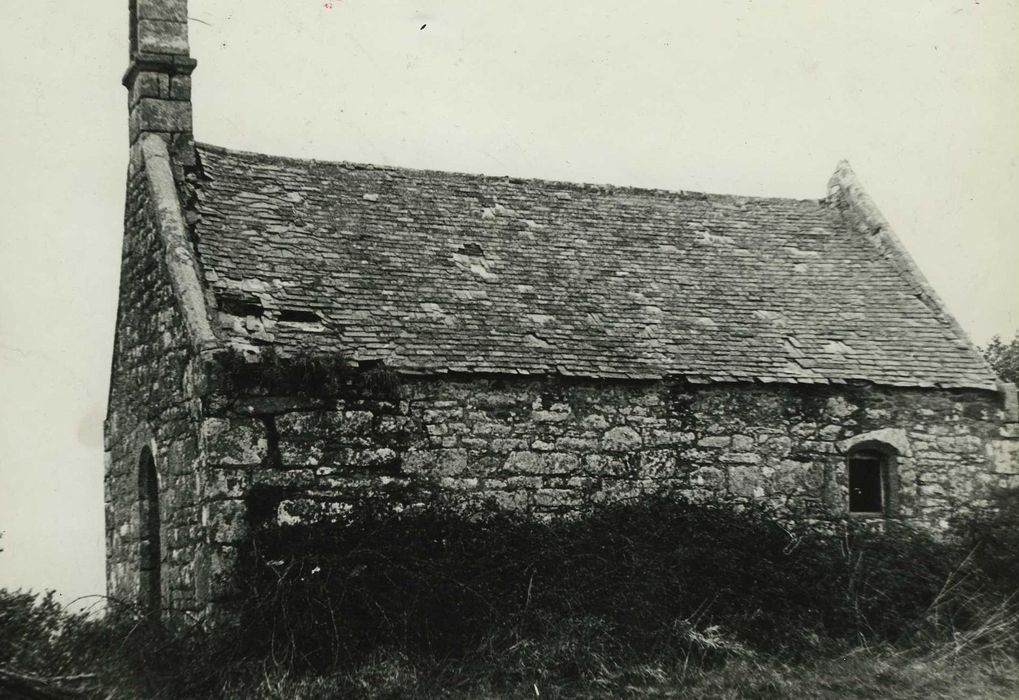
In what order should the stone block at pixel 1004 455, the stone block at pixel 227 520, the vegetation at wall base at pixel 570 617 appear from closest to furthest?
the vegetation at wall base at pixel 570 617 → the stone block at pixel 227 520 → the stone block at pixel 1004 455

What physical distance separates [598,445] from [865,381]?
362 centimetres

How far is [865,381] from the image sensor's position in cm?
1340

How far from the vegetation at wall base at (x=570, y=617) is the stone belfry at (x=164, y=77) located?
6.21 metres

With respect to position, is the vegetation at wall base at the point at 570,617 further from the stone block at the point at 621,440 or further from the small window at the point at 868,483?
the small window at the point at 868,483

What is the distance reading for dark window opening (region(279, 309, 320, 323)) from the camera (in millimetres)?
11938

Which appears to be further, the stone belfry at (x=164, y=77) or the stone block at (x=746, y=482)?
the stone belfry at (x=164, y=77)

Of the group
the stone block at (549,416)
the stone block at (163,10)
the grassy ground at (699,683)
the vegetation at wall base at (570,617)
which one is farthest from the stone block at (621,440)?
the stone block at (163,10)

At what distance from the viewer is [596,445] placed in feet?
40.6

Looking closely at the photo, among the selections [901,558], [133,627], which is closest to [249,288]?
[133,627]

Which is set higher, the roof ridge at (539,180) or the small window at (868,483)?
the roof ridge at (539,180)

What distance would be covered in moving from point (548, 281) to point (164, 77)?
5818 millimetres

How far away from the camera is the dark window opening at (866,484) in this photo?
13648 mm

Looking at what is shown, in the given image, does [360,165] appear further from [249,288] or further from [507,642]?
[507,642]

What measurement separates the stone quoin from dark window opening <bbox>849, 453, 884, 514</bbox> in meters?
0.03
